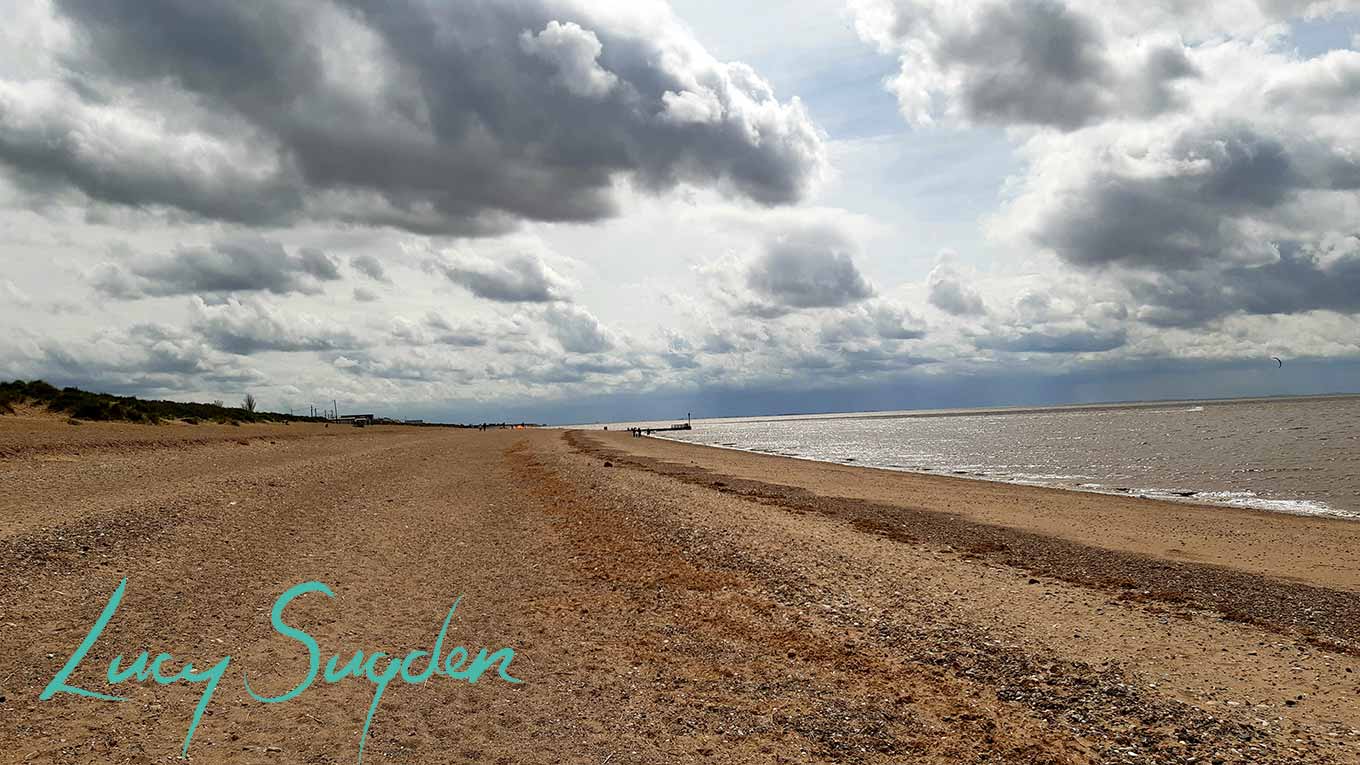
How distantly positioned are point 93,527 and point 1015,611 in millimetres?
16518

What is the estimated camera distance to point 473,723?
283 inches

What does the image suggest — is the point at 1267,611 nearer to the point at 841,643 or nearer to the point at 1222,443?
the point at 841,643

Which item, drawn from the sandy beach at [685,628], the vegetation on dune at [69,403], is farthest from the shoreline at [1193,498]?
the vegetation on dune at [69,403]

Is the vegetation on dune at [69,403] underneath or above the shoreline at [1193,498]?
above

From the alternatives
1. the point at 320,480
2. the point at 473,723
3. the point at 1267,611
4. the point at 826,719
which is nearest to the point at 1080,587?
the point at 1267,611

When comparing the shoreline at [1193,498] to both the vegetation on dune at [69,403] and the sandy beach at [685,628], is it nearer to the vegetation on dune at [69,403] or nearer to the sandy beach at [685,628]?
the sandy beach at [685,628]

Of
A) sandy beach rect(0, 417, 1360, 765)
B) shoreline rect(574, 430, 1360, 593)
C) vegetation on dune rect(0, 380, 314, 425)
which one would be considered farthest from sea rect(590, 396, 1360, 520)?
vegetation on dune rect(0, 380, 314, 425)

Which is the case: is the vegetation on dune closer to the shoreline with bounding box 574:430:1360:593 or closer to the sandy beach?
the sandy beach

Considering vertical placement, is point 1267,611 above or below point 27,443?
below

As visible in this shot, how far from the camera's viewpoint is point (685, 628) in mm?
10375

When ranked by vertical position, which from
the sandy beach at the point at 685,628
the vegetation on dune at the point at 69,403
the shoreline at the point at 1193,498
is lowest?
the shoreline at the point at 1193,498

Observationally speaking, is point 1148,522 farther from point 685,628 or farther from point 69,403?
point 69,403

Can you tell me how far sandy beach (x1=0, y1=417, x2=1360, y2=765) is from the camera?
694 centimetres

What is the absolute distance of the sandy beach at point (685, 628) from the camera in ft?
22.8
